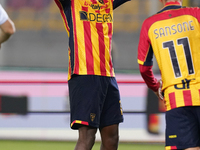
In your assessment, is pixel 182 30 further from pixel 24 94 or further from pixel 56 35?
pixel 56 35

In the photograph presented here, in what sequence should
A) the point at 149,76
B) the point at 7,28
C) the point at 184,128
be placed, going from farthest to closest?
the point at 149,76 → the point at 7,28 → the point at 184,128

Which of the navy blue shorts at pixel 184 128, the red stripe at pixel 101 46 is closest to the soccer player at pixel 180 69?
the navy blue shorts at pixel 184 128

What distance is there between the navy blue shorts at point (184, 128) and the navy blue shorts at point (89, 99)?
70cm

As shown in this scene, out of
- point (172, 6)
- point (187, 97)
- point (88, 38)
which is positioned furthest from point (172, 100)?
point (88, 38)

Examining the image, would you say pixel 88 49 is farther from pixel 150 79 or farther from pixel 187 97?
pixel 187 97

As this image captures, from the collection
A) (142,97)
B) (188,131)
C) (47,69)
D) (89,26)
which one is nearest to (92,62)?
(89,26)

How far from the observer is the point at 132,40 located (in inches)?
418

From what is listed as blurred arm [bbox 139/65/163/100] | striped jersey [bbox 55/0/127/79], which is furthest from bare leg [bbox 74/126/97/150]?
blurred arm [bbox 139/65/163/100]

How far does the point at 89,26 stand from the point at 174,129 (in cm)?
108

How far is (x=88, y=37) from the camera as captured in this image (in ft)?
10.4

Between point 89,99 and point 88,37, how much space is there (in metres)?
0.48

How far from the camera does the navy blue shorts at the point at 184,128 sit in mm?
2561

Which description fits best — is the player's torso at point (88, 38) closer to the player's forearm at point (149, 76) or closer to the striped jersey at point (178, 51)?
the player's forearm at point (149, 76)

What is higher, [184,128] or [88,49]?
[88,49]
